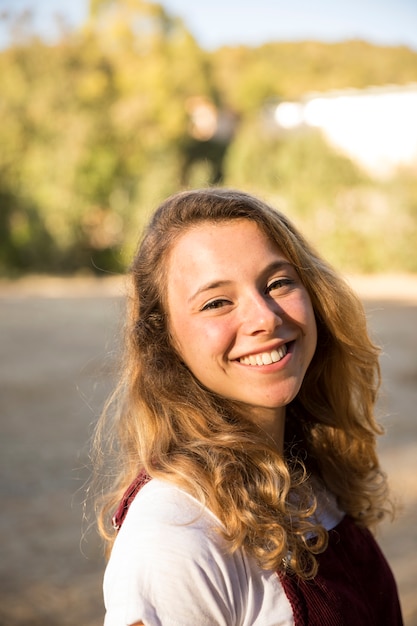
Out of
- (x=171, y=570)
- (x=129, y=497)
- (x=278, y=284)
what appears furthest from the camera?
(x=278, y=284)

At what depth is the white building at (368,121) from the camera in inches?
808

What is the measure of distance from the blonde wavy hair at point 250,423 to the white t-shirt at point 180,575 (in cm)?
3

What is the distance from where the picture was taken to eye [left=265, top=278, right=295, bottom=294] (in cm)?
142

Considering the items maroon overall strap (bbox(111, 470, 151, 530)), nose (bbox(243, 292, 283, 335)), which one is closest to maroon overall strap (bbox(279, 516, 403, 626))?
maroon overall strap (bbox(111, 470, 151, 530))

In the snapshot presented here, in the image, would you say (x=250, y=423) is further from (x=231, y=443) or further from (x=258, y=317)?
(x=258, y=317)

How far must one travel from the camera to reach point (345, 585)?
4.52 feet

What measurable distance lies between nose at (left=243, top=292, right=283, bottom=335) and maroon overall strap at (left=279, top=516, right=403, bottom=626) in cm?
40

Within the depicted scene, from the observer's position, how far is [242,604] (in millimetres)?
1184

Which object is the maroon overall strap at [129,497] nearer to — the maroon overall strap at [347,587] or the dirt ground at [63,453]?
the maroon overall strap at [347,587]

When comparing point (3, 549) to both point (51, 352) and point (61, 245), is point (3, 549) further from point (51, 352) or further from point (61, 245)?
point (61, 245)

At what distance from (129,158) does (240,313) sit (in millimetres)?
18985

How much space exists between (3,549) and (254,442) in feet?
10.5

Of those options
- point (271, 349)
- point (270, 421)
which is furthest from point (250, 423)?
point (271, 349)

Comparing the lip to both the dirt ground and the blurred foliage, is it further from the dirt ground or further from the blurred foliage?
the blurred foliage
